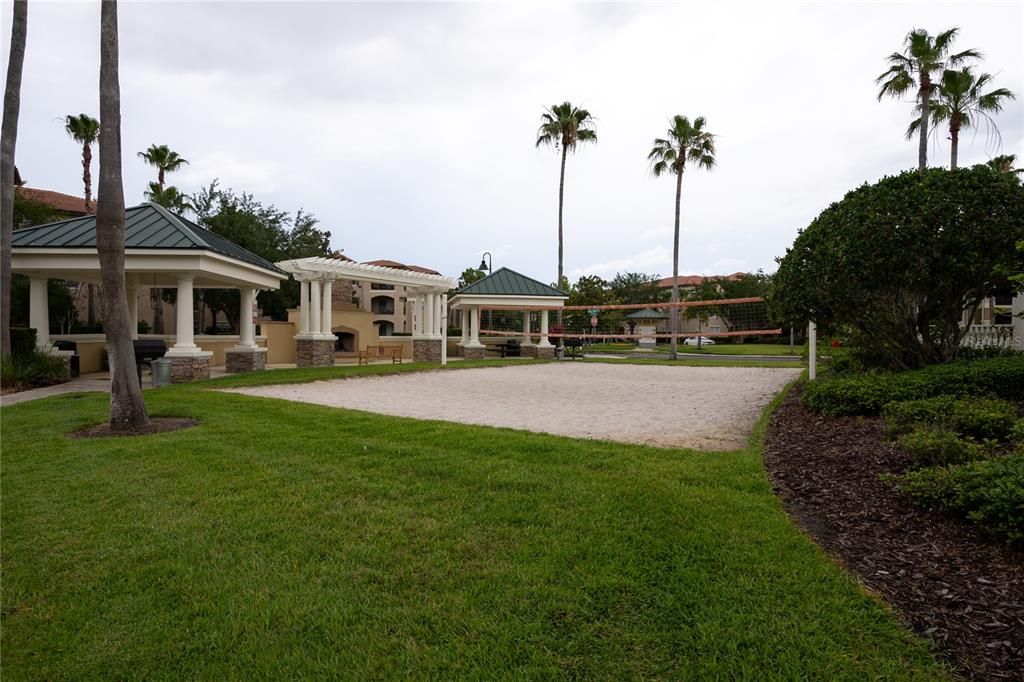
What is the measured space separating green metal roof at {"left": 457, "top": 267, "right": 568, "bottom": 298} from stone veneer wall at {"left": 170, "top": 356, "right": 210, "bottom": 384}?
39.9 feet

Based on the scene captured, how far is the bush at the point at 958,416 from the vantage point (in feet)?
16.3

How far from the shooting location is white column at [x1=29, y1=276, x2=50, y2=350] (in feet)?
44.1

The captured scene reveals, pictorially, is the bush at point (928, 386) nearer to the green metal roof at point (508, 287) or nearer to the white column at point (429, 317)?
the white column at point (429, 317)

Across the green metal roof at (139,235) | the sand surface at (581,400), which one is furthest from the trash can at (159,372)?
the green metal roof at (139,235)

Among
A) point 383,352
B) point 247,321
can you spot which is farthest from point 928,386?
point 383,352

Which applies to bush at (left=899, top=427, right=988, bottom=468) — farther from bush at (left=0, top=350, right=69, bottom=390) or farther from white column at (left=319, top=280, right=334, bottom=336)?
bush at (left=0, top=350, right=69, bottom=390)

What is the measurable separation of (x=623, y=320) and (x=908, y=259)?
118 ft

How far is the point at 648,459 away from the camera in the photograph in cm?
508

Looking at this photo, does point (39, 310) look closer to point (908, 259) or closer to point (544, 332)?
point (544, 332)

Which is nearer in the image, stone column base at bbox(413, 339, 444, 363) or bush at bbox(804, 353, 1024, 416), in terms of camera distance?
bush at bbox(804, 353, 1024, 416)

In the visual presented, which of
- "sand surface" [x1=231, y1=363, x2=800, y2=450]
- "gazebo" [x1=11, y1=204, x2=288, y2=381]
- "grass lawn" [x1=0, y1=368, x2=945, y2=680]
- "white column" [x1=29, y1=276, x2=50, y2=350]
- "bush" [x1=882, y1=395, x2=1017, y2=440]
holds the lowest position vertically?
"grass lawn" [x1=0, y1=368, x2=945, y2=680]

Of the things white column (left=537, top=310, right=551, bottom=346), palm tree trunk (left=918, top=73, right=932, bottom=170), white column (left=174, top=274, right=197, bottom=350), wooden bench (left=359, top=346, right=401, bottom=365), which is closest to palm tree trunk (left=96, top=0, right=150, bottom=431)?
white column (left=174, top=274, right=197, bottom=350)

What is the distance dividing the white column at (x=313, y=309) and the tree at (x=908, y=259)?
39.7 ft

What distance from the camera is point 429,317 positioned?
66.3 ft
